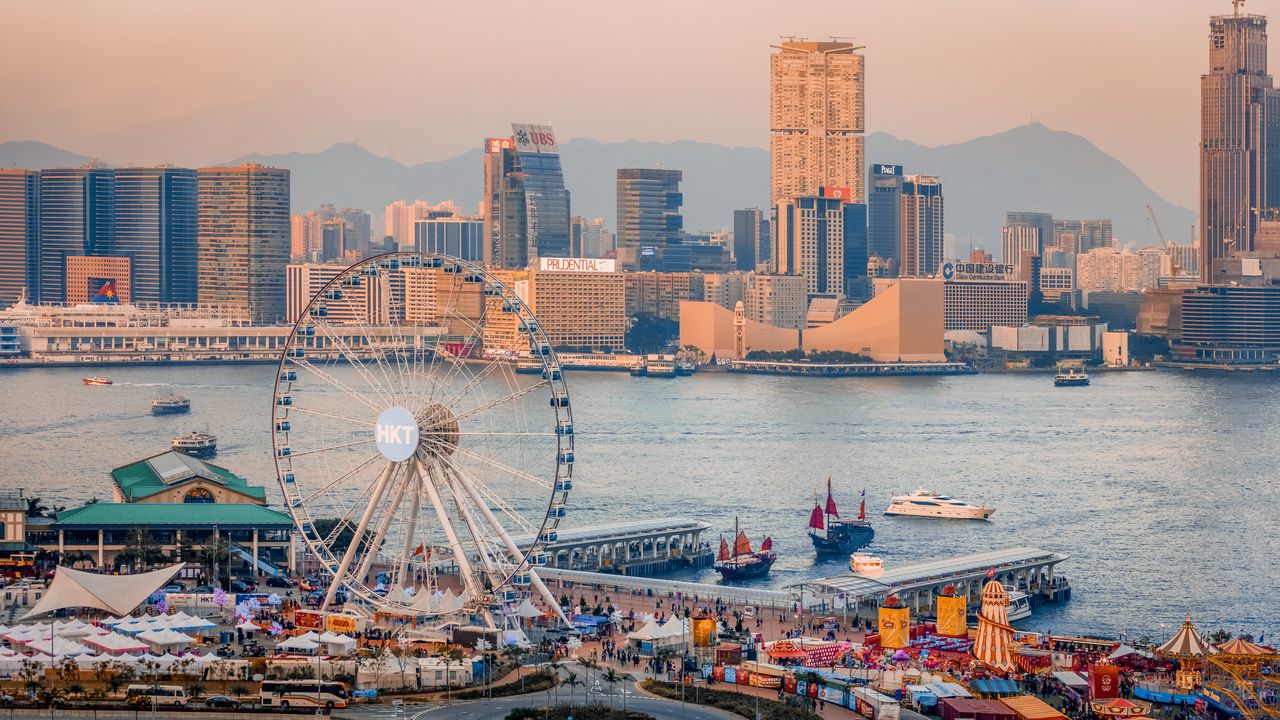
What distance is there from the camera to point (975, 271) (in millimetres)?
106125

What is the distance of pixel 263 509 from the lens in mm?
31078

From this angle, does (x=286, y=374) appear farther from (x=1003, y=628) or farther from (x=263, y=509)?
(x=1003, y=628)

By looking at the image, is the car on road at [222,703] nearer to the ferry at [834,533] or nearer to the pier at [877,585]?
the pier at [877,585]

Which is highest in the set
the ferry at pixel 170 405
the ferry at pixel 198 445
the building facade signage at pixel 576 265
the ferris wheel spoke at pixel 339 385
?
the building facade signage at pixel 576 265

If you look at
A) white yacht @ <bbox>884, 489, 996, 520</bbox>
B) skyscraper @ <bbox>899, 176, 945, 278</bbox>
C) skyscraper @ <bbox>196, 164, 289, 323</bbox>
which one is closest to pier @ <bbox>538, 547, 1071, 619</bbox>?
white yacht @ <bbox>884, 489, 996, 520</bbox>

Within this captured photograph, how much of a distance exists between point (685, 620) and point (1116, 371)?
71624 mm

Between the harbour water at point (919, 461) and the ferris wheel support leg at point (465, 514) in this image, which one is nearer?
the ferris wheel support leg at point (465, 514)

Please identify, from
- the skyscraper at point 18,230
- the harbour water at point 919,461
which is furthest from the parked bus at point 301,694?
the skyscraper at point 18,230

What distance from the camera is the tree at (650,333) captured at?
100 metres

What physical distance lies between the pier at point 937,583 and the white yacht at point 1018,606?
19.4 inches

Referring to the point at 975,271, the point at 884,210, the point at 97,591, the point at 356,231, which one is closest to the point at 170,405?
the point at 97,591

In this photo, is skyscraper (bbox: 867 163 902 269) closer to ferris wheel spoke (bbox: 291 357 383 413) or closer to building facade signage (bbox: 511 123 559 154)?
building facade signage (bbox: 511 123 559 154)

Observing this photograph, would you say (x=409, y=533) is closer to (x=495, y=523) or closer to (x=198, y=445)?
(x=495, y=523)

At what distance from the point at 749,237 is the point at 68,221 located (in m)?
46.3
